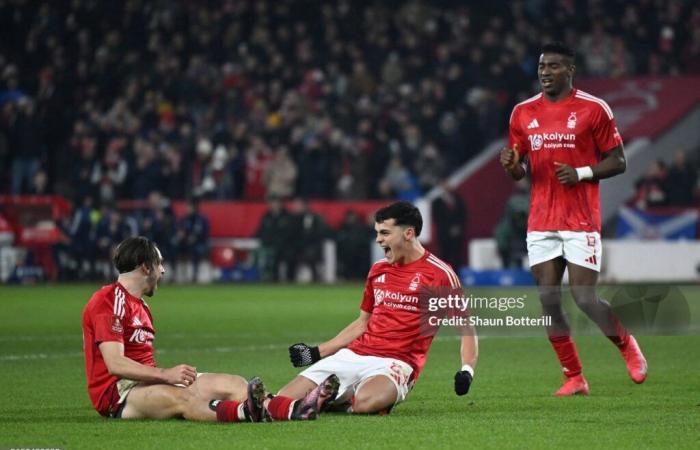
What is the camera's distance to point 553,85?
9930 mm

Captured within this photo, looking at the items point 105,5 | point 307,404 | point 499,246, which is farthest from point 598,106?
point 105,5

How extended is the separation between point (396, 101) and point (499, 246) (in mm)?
6580

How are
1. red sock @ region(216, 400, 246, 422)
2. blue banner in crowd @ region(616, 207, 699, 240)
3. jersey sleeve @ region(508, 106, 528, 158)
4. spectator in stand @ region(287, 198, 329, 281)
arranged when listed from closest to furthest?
red sock @ region(216, 400, 246, 422), jersey sleeve @ region(508, 106, 528, 158), blue banner in crowd @ region(616, 207, 699, 240), spectator in stand @ region(287, 198, 329, 281)

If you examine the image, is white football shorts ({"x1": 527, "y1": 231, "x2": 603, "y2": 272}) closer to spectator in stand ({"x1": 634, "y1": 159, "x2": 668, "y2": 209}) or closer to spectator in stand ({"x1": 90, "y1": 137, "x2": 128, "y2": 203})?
spectator in stand ({"x1": 634, "y1": 159, "x2": 668, "y2": 209})

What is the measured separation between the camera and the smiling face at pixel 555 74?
9844 millimetres

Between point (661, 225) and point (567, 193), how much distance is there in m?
16.7

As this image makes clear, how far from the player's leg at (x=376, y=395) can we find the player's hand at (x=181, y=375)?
1145mm

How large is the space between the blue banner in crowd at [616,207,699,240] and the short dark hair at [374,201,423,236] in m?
18.1

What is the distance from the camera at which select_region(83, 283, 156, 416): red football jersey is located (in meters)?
8.10

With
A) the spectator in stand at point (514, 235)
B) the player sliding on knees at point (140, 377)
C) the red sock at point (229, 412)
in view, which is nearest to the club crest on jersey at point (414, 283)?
the player sliding on knees at point (140, 377)

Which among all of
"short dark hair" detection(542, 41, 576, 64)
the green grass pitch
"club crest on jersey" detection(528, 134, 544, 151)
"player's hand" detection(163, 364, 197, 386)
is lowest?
the green grass pitch

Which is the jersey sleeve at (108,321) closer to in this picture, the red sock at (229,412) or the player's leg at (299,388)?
the red sock at (229,412)

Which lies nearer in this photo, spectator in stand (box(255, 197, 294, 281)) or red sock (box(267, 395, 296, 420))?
red sock (box(267, 395, 296, 420))

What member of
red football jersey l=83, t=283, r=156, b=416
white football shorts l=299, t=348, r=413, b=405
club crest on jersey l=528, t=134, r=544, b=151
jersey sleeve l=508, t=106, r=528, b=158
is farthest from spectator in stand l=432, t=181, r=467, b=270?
red football jersey l=83, t=283, r=156, b=416
